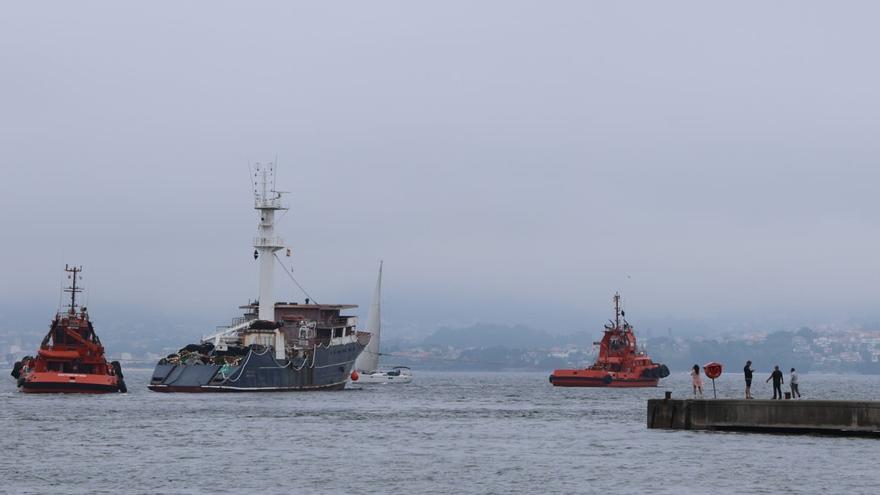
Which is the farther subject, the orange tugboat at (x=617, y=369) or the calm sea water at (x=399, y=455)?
the orange tugboat at (x=617, y=369)

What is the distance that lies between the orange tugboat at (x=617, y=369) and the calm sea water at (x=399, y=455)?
72732mm

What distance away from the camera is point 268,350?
373ft

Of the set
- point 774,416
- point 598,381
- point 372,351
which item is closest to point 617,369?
point 598,381

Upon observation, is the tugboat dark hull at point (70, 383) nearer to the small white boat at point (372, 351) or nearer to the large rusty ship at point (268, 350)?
the large rusty ship at point (268, 350)

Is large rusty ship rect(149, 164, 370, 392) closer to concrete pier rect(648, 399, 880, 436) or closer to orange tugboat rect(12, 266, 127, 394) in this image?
orange tugboat rect(12, 266, 127, 394)

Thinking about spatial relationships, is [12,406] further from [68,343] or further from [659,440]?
[659,440]

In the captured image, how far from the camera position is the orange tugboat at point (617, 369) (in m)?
156

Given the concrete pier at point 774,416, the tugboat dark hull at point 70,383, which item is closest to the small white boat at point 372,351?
the tugboat dark hull at point 70,383

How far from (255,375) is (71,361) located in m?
14.3

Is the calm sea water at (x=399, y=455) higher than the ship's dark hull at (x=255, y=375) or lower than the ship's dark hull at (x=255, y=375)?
lower

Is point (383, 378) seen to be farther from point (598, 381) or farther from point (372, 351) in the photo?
point (598, 381)

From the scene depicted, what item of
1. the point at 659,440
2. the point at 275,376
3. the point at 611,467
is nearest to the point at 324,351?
the point at 275,376

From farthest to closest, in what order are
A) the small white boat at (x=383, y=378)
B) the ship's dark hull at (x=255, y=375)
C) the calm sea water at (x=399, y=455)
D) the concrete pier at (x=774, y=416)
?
the small white boat at (x=383, y=378)
the ship's dark hull at (x=255, y=375)
the concrete pier at (x=774, y=416)
the calm sea water at (x=399, y=455)

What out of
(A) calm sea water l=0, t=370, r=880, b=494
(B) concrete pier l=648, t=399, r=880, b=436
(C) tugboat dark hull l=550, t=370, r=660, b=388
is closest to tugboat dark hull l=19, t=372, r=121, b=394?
(A) calm sea water l=0, t=370, r=880, b=494
